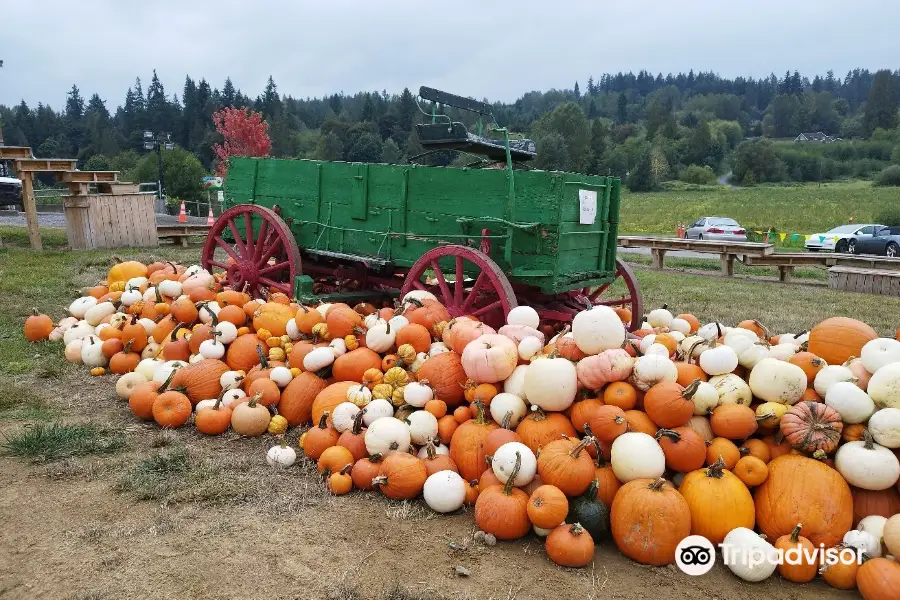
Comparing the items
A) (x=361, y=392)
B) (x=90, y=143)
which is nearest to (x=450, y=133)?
(x=361, y=392)

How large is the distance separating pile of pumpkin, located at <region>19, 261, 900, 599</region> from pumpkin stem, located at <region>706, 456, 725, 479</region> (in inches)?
0.4

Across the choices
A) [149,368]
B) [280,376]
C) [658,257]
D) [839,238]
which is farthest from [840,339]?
[839,238]

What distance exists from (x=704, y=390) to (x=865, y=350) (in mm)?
980

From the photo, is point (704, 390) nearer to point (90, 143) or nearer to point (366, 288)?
point (366, 288)

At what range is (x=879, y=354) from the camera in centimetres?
377

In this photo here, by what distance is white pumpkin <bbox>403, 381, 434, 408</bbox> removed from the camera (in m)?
4.29

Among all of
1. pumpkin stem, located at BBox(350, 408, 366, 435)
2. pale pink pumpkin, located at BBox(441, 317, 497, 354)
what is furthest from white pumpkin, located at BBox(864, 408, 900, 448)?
pumpkin stem, located at BBox(350, 408, 366, 435)

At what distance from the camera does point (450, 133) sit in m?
6.18

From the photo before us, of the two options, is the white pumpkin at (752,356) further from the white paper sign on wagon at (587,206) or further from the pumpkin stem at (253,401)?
the pumpkin stem at (253,401)

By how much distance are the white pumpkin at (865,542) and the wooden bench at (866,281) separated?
10875 millimetres

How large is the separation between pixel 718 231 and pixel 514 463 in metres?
25.5

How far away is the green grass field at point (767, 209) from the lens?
38.7 metres

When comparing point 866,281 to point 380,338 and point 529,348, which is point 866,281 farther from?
point 380,338

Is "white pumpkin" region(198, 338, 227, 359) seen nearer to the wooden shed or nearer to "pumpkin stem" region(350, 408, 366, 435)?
"pumpkin stem" region(350, 408, 366, 435)
